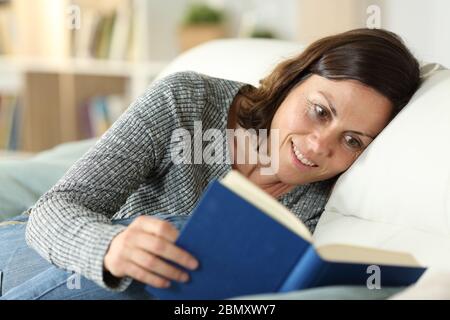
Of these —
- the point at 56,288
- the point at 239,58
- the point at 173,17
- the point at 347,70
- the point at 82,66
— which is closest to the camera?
the point at 56,288

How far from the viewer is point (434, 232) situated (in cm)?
125

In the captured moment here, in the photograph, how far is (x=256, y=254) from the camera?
0.92 m

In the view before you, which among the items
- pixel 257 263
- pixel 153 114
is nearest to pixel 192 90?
pixel 153 114

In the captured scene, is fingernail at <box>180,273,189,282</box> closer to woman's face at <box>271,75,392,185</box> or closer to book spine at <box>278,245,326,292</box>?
book spine at <box>278,245,326,292</box>

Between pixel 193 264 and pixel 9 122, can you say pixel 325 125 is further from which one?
pixel 9 122

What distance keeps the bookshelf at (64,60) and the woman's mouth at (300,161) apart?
1.83 meters

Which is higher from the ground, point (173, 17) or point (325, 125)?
point (325, 125)

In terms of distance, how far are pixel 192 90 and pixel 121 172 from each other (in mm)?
240

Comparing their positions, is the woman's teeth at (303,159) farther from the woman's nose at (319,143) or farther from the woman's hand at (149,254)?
the woman's hand at (149,254)

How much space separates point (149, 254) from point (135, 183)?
0.32 m

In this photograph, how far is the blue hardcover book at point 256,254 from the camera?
88 centimetres

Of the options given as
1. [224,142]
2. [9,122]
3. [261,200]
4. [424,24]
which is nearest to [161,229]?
[261,200]

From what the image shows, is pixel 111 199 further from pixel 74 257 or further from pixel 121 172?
pixel 74 257

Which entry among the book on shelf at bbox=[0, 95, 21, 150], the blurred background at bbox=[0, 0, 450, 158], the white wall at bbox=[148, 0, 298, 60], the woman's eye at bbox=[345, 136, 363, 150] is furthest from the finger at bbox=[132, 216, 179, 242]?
the book on shelf at bbox=[0, 95, 21, 150]
